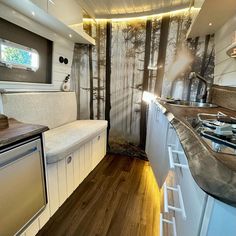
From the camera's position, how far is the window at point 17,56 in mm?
1513

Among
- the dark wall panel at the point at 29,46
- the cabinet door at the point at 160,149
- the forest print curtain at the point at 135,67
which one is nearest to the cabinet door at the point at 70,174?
the cabinet door at the point at 160,149

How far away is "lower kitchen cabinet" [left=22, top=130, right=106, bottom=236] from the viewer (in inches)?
52.0

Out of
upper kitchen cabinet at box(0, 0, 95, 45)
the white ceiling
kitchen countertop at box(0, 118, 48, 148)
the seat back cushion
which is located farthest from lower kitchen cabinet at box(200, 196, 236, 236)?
the white ceiling

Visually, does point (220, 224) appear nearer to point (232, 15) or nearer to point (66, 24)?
point (232, 15)

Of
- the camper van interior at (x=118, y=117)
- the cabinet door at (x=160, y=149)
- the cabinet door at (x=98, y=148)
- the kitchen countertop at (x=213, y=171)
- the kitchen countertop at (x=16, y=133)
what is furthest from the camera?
the cabinet door at (x=98, y=148)

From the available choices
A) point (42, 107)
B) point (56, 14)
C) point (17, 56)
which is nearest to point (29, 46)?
point (17, 56)

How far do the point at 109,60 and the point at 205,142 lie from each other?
230 cm

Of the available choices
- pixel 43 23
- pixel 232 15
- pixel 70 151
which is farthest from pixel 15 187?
pixel 232 15

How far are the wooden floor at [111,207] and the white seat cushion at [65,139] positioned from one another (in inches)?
21.9

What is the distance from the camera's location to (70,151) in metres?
1.54

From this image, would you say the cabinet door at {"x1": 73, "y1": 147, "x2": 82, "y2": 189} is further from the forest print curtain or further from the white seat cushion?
the forest print curtain

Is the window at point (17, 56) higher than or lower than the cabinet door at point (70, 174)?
higher

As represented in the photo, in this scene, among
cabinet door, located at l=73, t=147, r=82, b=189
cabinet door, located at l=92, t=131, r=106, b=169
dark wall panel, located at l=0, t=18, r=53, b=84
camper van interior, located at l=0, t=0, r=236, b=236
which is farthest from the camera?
cabinet door, located at l=92, t=131, r=106, b=169

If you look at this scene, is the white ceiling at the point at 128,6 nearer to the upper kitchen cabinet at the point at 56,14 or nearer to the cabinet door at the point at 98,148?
the upper kitchen cabinet at the point at 56,14
